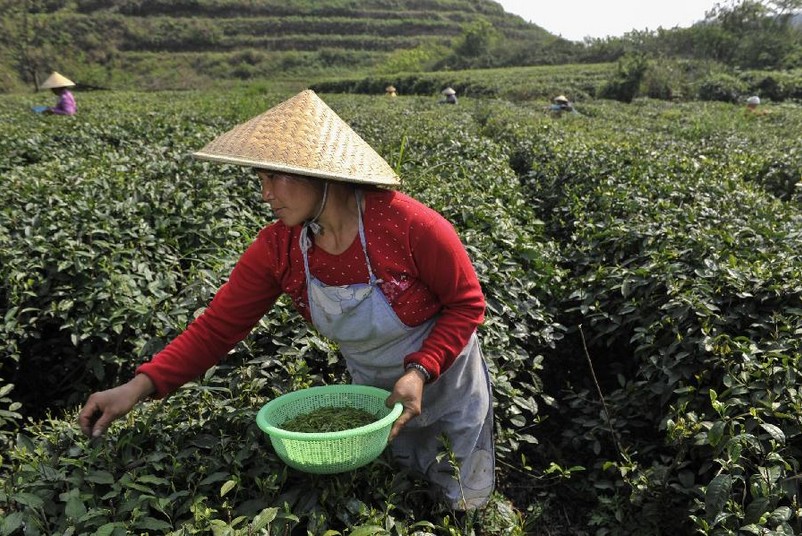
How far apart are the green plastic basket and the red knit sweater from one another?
24 centimetres

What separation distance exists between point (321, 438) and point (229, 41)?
195 ft

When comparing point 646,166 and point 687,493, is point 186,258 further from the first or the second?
point 646,166

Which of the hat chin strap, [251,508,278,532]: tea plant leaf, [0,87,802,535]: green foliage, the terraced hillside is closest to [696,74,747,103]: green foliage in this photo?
the terraced hillside

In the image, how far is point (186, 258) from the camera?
12.0ft

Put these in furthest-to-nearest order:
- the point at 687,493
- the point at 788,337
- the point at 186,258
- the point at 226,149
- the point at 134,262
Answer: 1. the point at 186,258
2. the point at 134,262
3. the point at 788,337
4. the point at 687,493
5. the point at 226,149

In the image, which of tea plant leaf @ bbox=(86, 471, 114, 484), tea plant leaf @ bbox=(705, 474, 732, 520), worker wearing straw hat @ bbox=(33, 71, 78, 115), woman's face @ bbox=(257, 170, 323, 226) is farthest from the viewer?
worker wearing straw hat @ bbox=(33, 71, 78, 115)

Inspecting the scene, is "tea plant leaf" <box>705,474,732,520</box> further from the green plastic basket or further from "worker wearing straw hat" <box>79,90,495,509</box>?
the green plastic basket

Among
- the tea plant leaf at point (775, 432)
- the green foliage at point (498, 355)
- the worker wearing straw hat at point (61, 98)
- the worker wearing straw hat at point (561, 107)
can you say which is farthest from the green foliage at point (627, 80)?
the tea plant leaf at point (775, 432)

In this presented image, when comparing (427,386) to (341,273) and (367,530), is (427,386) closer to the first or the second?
(341,273)

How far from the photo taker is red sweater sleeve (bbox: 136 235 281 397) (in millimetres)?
1854

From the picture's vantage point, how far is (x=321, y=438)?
A: 1.44 metres

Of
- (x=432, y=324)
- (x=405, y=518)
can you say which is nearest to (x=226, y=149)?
(x=432, y=324)

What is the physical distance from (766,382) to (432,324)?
128cm

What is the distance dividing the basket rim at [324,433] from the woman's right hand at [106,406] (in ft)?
1.28
